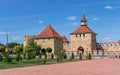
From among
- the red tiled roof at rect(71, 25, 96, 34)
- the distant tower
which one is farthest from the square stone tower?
the red tiled roof at rect(71, 25, 96, 34)

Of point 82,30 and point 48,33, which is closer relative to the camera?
point 48,33

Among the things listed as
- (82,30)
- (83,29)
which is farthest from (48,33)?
(83,29)

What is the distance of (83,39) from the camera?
212 ft

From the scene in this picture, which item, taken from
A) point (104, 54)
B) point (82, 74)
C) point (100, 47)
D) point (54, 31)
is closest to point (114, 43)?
point (100, 47)

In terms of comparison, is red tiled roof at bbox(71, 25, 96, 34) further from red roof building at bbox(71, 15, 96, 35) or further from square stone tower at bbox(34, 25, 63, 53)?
square stone tower at bbox(34, 25, 63, 53)

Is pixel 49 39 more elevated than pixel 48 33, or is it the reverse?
pixel 48 33

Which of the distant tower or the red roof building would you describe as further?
the red roof building

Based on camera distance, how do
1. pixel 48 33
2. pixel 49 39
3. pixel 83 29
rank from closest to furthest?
pixel 49 39 → pixel 48 33 → pixel 83 29

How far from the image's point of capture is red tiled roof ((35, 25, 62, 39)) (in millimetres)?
60975

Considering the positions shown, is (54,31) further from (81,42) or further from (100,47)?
(100,47)

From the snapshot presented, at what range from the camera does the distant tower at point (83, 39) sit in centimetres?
6362

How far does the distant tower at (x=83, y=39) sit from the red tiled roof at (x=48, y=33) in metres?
4.60

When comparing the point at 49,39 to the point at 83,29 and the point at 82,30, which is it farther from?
the point at 83,29

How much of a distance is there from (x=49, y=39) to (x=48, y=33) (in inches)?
63.8
